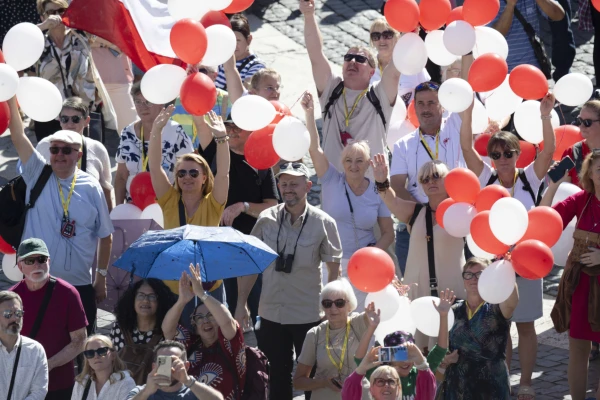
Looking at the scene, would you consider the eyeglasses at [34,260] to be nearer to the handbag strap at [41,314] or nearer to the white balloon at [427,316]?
the handbag strap at [41,314]

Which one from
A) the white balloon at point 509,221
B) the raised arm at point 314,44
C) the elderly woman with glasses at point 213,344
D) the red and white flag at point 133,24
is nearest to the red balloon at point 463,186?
the white balloon at point 509,221

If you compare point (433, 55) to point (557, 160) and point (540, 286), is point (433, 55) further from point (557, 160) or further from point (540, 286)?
point (540, 286)

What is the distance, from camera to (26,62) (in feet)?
31.7

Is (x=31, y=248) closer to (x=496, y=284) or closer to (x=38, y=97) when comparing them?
(x=38, y=97)

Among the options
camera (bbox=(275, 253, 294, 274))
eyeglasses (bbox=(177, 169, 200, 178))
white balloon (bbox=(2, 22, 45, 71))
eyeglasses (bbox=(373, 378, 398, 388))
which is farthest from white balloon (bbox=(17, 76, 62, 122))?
eyeglasses (bbox=(373, 378, 398, 388))

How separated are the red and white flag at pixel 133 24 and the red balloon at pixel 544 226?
11.1 ft

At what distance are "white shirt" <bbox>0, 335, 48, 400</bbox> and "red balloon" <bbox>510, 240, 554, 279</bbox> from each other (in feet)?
9.60

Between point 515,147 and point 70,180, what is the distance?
307 cm

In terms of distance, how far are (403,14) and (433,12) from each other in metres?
0.23

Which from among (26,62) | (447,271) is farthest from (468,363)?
(26,62)

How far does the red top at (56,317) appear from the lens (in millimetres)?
8617

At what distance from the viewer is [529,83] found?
9922 mm

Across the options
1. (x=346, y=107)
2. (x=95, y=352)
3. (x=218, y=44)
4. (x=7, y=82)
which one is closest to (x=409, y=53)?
(x=346, y=107)

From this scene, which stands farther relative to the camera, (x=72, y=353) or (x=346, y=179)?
(x=346, y=179)
